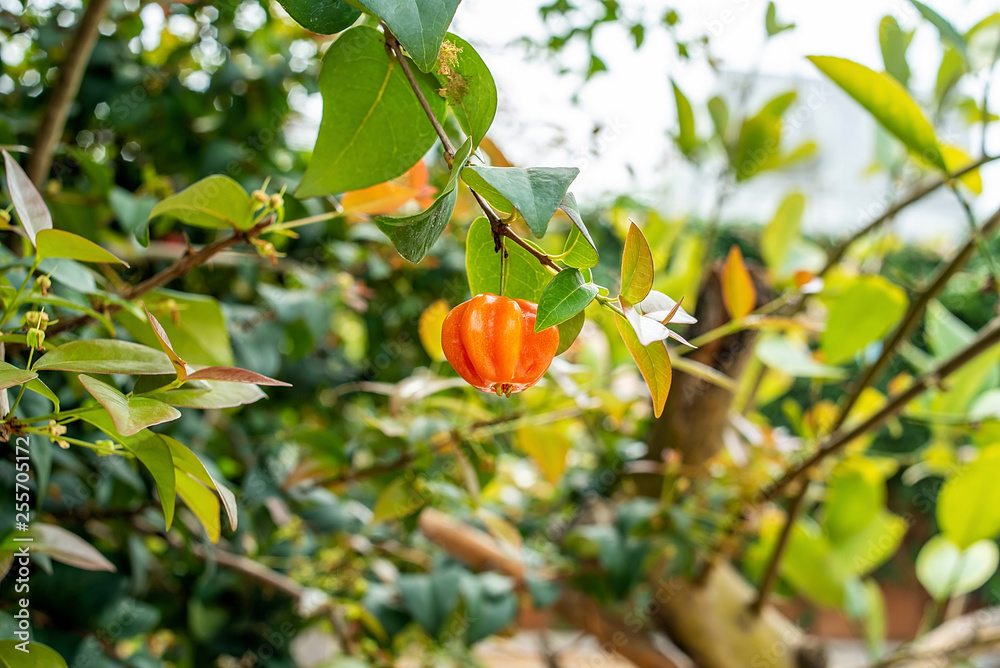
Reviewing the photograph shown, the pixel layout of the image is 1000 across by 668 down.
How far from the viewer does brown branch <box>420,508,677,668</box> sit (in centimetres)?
97

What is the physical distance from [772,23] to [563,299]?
0.82 meters

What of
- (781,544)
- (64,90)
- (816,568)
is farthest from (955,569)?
(64,90)

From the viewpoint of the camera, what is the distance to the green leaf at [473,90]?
273 millimetres

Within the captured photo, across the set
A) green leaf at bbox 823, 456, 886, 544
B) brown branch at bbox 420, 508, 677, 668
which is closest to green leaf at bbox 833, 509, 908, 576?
green leaf at bbox 823, 456, 886, 544

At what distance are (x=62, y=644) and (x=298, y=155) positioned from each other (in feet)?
2.19

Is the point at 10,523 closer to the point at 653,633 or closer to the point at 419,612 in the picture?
the point at 419,612

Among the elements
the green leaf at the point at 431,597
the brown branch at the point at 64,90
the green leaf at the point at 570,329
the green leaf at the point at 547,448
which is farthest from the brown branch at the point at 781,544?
the brown branch at the point at 64,90

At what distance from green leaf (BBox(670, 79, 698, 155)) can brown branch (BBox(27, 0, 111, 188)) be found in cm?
63

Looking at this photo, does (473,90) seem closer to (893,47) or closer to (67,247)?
(67,247)

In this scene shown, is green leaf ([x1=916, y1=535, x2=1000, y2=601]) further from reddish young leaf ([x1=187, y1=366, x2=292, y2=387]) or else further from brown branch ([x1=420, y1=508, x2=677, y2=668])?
reddish young leaf ([x1=187, y1=366, x2=292, y2=387])

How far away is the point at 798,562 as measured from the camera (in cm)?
101

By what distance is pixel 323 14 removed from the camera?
0.92ft

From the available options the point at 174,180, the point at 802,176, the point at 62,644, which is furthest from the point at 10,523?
the point at 802,176

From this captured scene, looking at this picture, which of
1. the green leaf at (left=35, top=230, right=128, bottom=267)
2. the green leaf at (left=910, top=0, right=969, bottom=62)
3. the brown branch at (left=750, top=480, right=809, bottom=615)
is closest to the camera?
the green leaf at (left=35, top=230, right=128, bottom=267)
